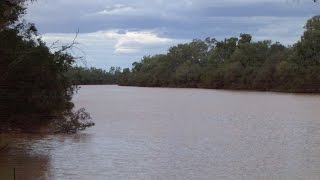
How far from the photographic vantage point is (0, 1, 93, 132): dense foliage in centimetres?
1761

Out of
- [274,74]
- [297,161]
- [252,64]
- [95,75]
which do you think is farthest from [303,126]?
[95,75]

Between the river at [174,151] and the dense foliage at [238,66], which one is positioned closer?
the river at [174,151]

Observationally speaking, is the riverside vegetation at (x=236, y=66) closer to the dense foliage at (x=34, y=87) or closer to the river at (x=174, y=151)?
the river at (x=174, y=151)

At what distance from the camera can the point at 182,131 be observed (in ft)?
102

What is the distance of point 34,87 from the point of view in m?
22.6

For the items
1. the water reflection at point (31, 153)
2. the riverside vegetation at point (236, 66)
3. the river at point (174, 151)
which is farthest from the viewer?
the riverside vegetation at point (236, 66)

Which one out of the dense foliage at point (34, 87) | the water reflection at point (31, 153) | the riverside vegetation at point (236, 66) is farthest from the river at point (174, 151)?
the riverside vegetation at point (236, 66)

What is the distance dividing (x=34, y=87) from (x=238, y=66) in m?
74.9

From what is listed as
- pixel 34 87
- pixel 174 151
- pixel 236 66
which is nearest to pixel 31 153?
pixel 34 87

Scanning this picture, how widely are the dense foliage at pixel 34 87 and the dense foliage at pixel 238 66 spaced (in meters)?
30.8

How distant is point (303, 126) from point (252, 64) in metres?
62.6

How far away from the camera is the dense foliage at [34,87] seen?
1761cm

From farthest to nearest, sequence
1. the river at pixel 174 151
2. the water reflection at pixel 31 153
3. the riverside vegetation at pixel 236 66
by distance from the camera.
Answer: the riverside vegetation at pixel 236 66, the river at pixel 174 151, the water reflection at pixel 31 153

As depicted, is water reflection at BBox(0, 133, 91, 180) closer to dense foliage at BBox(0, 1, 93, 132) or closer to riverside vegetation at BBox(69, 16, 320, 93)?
dense foliage at BBox(0, 1, 93, 132)
